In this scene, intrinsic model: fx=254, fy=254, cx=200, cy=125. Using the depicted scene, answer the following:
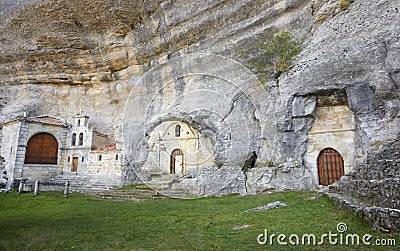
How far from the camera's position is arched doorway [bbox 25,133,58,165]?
23.5 meters

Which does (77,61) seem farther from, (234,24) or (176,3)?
(234,24)

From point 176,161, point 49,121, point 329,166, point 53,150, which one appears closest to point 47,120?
point 49,121

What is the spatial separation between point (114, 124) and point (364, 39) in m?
23.1

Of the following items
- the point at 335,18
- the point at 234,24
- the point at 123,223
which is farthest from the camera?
the point at 234,24

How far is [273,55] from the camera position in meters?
16.8

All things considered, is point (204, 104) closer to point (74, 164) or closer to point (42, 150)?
point (74, 164)

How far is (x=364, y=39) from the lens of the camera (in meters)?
12.4

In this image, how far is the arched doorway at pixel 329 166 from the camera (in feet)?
43.6

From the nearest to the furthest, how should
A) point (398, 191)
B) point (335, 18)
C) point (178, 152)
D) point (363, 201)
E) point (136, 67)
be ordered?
point (398, 191) < point (363, 201) < point (335, 18) < point (178, 152) < point (136, 67)

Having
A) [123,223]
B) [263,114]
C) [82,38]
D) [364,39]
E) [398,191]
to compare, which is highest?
[82,38]

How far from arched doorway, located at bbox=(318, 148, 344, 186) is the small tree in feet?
17.8

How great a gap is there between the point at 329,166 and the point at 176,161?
14.0 metres

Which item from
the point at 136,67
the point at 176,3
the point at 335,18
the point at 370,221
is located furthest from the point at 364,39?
the point at 136,67

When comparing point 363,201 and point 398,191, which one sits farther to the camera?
point 363,201
